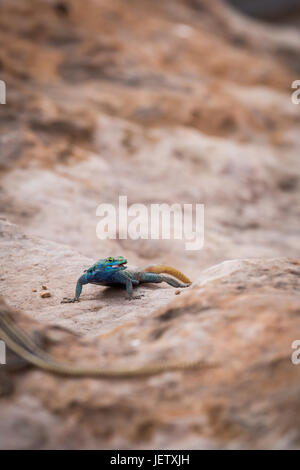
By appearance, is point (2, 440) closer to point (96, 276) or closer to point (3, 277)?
point (96, 276)

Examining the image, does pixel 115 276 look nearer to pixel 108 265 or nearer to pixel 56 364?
pixel 108 265

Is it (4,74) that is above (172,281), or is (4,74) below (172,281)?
above

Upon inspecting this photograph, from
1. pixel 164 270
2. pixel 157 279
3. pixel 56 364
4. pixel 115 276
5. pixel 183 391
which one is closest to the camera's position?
pixel 183 391

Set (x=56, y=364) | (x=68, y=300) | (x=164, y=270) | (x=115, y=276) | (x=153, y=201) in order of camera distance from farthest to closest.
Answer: (x=153, y=201) → (x=164, y=270) → (x=115, y=276) → (x=68, y=300) → (x=56, y=364)

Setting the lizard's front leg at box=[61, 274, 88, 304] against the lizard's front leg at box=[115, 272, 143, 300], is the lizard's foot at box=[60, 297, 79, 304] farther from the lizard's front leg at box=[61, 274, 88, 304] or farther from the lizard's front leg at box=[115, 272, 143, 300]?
the lizard's front leg at box=[115, 272, 143, 300]

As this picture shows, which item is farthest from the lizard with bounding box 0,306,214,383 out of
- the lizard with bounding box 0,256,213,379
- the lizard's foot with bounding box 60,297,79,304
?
the lizard's foot with bounding box 60,297,79,304

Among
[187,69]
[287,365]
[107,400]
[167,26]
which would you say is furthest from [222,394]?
[167,26]

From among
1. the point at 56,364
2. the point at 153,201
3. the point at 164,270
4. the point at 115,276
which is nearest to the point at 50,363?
the point at 56,364
